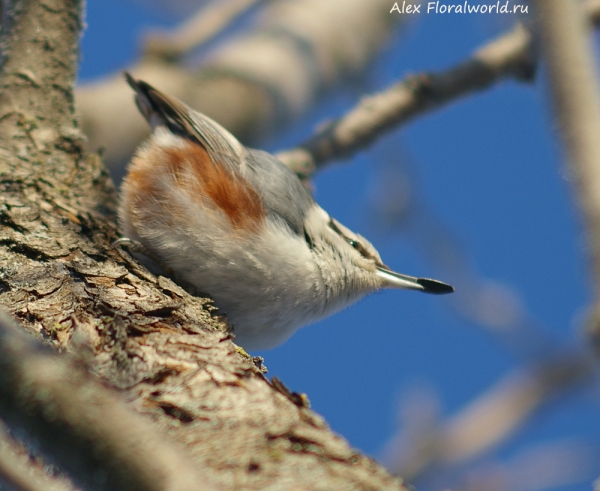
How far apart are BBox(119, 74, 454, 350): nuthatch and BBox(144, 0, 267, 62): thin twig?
0.93 m

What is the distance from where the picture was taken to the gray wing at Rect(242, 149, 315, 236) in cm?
236

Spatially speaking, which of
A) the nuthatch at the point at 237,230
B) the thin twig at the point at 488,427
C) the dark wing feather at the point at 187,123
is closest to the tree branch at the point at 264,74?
the dark wing feather at the point at 187,123

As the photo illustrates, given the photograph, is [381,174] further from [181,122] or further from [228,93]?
[181,122]

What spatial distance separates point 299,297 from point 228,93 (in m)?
1.57

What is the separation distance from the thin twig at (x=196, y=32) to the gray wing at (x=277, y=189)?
4.31 ft

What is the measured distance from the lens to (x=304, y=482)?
1025mm

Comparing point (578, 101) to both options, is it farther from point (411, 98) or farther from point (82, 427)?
point (411, 98)

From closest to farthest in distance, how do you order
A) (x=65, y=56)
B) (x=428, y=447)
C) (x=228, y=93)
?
(x=65, y=56) < (x=228, y=93) < (x=428, y=447)

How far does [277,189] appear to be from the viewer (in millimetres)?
2432

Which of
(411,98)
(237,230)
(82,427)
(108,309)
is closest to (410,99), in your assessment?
(411,98)

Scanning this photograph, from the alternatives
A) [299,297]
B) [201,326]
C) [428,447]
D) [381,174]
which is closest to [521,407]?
[428,447]

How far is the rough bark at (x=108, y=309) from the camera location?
3.64ft

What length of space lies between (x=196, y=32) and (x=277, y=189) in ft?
5.82

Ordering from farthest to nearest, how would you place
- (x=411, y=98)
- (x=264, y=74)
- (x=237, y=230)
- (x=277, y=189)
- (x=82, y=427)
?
(x=264, y=74) → (x=411, y=98) → (x=277, y=189) → (x=237, y=230) → (x=82, y=427)
